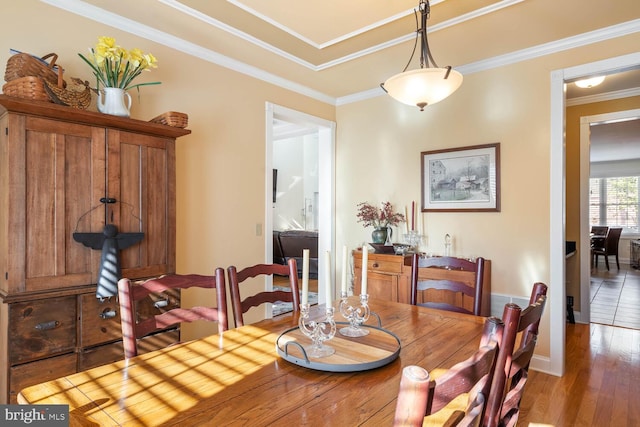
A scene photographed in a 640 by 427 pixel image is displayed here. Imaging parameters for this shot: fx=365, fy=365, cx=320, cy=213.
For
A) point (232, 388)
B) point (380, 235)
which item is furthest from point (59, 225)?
point (380, 235)

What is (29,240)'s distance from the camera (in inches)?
70.6

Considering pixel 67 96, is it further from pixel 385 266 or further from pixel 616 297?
pixel 616 297

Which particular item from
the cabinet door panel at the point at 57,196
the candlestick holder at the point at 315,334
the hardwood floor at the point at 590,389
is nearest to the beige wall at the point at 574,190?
the hardwood floor at the point at 590,389

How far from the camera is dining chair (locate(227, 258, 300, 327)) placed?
71.0 inches

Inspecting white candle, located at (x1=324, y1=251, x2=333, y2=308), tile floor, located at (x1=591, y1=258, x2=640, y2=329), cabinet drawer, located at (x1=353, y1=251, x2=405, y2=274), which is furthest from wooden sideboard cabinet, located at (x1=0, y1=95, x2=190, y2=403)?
tile floor, located at (x1=591, y1=258, x2=640, y2=329)

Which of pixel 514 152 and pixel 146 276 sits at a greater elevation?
pixel 514 152

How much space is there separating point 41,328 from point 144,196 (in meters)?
0.86

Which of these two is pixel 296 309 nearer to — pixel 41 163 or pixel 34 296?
pixel 34 296

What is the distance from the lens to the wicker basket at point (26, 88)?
174 centimetres

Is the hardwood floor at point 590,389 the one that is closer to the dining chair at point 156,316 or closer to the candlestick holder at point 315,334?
the candlestick holder at point 315,334

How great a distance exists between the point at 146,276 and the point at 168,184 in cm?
59

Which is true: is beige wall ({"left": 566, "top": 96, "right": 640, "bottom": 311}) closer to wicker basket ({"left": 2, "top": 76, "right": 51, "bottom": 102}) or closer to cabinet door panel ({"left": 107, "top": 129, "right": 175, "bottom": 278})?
cabinet door panel ({"left": 107, "top": 129, "right": 175, "bottom": 278})

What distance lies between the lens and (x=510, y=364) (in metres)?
1.04

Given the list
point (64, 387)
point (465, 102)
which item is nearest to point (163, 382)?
point (64, 387)
